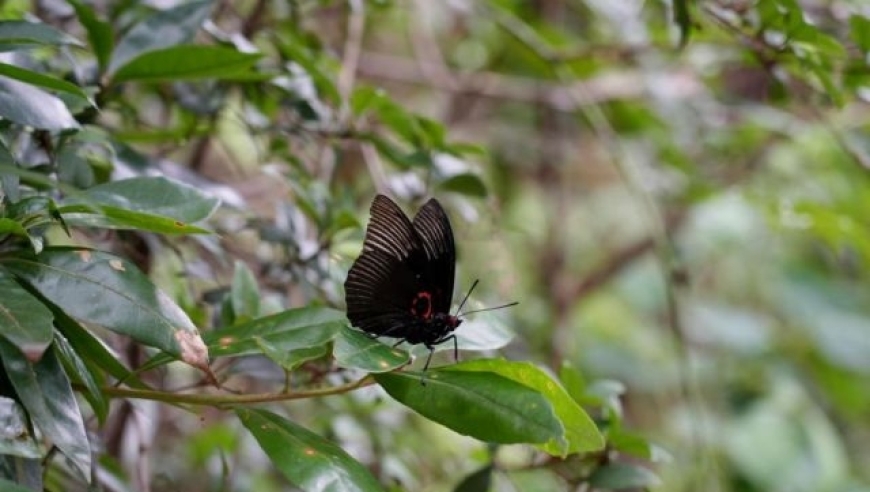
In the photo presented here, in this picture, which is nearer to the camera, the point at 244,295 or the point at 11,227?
the point at 11,227

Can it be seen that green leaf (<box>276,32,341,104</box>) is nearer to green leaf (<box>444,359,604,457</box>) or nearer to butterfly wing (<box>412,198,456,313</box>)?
butterfly wing (<box>412,198,456,313</box>)

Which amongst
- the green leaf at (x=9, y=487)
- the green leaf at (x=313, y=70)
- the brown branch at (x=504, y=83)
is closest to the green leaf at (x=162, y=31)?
the green leaf at (x=313, y=70)

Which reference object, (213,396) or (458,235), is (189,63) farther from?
(458,235)

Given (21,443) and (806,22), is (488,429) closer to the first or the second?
(21,443)

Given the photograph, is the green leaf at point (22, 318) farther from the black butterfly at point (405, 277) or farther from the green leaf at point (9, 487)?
the black butterfly at point (405, 277)

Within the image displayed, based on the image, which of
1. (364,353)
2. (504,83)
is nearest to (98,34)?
(364,353)
